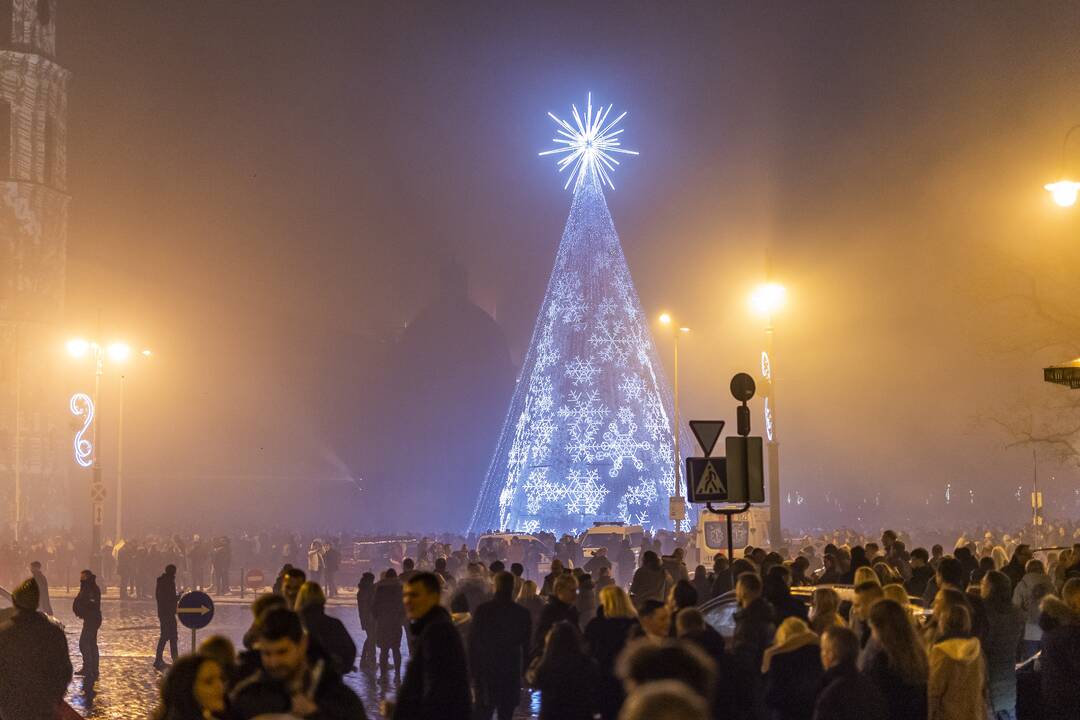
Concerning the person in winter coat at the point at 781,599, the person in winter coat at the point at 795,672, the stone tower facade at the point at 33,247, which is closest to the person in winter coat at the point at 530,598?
the person in winter coat at the point at 781,599

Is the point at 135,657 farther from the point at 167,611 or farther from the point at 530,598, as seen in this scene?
the point at 530,598

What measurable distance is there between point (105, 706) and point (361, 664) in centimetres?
485

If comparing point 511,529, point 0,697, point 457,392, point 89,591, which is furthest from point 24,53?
point 0,697

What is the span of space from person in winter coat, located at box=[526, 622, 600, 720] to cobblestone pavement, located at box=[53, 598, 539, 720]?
6.10m

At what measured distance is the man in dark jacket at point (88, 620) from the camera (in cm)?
2002

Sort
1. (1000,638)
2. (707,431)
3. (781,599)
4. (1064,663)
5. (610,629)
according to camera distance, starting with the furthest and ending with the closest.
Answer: (707,431) → (1000,638) → (781,599) → (610,629) → (1064,663)

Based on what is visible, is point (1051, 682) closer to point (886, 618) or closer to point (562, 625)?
point (886, 618)

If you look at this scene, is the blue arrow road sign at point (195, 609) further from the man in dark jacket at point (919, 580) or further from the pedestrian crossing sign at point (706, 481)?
the man in dark jacket at point (919, 580)

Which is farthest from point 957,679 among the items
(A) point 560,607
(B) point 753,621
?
(A) point 560,607

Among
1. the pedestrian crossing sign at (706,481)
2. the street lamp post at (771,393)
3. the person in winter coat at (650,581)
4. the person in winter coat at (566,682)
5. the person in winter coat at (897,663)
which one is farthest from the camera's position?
the street lamp post at (771,393)

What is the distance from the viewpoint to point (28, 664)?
1070cm

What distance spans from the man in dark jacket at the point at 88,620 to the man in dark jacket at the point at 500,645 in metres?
9.69

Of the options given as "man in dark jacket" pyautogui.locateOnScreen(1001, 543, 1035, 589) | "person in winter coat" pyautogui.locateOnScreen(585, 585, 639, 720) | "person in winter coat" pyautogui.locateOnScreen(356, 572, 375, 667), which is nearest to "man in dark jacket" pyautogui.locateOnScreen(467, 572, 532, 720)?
"person in winter coat" pyautogui.locateOnScreen(585, 585, 639, 720)

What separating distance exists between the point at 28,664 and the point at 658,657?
7636 millimetres
